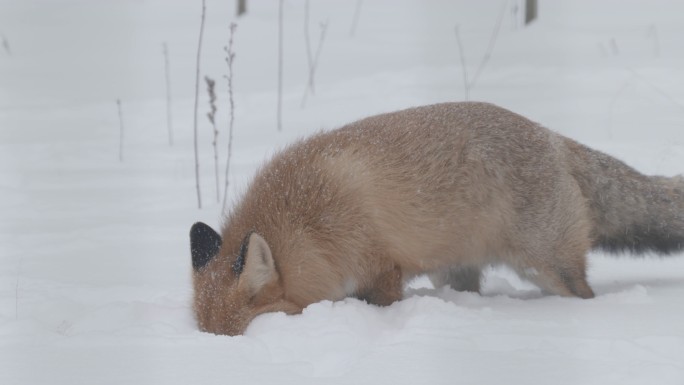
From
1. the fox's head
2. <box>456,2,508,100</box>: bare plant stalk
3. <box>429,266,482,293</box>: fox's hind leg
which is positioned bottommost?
<box>429,266,482,293</box>: fox's hind leg

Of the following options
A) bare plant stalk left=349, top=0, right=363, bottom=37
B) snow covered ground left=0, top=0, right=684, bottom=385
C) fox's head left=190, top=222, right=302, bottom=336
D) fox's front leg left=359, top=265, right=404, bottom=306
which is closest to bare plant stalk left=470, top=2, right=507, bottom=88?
snow covered ground left=0, top=0, right=684, bottom=385

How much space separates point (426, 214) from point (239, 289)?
1.29m

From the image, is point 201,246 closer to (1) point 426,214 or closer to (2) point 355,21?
(1) point 426,214

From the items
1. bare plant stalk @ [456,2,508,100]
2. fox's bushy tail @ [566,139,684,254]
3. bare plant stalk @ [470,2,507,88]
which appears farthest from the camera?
bare plant stalk @ [470,2,507,88]

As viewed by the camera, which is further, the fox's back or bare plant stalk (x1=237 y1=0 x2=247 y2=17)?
bare plant stalk (x1=237 y1=0 x2=247 y2=17)

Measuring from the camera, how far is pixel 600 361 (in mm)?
3516

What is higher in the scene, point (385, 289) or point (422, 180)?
point (422, 180)

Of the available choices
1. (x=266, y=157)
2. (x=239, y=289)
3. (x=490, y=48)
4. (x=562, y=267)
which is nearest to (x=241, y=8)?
(x=490, y=48)

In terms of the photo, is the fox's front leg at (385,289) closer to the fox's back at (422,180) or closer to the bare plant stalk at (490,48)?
the fox's back at (422,180)

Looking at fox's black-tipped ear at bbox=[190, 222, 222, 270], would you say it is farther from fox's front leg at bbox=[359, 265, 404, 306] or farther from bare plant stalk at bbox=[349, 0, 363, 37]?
bare plant stalk at bbox=[349, 0, 363, 37]

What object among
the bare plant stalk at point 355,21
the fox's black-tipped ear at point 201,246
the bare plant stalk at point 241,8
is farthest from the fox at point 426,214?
the bare plant stalk at point 241,8

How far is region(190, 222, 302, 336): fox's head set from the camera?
426 centimetres

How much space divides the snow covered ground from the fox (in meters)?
0.24

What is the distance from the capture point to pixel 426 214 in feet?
16.6
